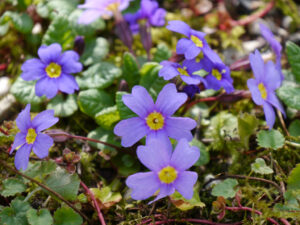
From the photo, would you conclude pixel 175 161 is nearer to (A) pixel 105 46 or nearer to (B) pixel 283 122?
(B) pixel 283 122

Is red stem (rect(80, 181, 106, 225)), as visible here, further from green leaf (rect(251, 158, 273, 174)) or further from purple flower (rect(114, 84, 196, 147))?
green leaf (rect(251, 158, 273, 174))

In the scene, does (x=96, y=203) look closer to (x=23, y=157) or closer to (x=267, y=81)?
(x=23, y=157)

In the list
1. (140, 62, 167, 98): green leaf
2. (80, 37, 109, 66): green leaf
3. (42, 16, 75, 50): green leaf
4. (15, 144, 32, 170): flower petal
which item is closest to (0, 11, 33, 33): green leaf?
(42, 16, 75, 50): green leaf

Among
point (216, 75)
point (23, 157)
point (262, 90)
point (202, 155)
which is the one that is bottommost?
point (202, 155)

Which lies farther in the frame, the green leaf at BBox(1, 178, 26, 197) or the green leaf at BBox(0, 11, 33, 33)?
the green leaf at BBox(0, 11, 33, 33)

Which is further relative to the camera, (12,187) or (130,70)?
(130,70)

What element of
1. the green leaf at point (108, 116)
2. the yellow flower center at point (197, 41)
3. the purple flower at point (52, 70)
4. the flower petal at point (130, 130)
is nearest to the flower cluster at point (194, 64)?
the yellow flower center at point (197, 41)

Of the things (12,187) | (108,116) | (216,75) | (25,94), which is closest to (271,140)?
(216,75)
